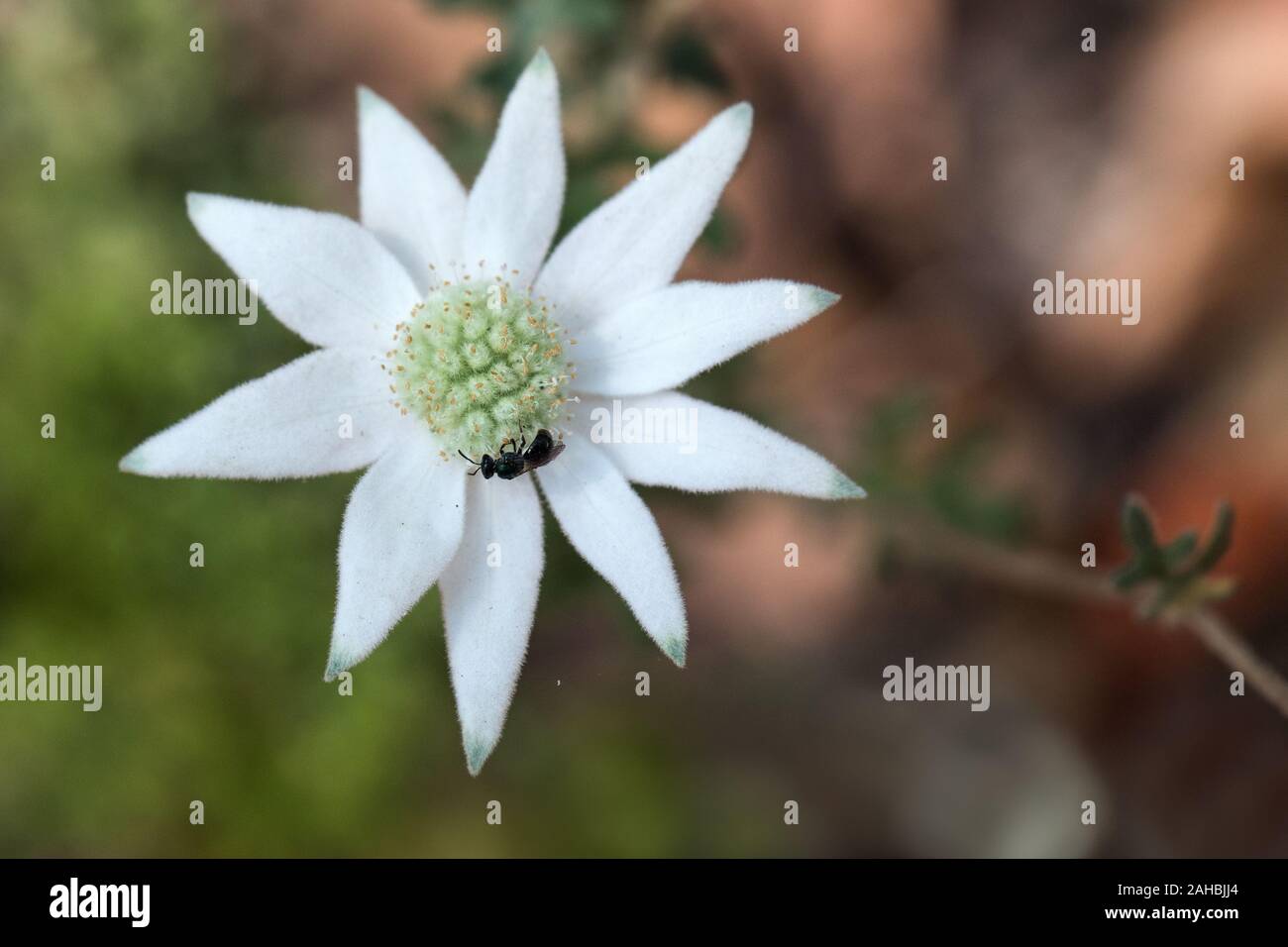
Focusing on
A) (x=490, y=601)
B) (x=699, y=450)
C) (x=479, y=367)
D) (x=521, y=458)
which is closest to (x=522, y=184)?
(x=479, y=367)

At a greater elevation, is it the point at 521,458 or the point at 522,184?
the point at 522,184

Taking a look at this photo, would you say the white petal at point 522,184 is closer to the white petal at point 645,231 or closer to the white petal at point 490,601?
the white petal at point 645,231

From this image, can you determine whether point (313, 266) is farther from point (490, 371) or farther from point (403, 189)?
point (490, 371)

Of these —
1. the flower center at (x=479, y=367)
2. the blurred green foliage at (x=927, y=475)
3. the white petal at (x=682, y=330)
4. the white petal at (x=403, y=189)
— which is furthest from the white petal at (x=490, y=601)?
the blurred green foliage at (x=927, y=475)

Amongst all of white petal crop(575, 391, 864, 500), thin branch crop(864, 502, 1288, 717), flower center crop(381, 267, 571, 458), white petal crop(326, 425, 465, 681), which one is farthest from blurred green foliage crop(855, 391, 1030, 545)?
white petal crop(326, 425, 465, 681)
